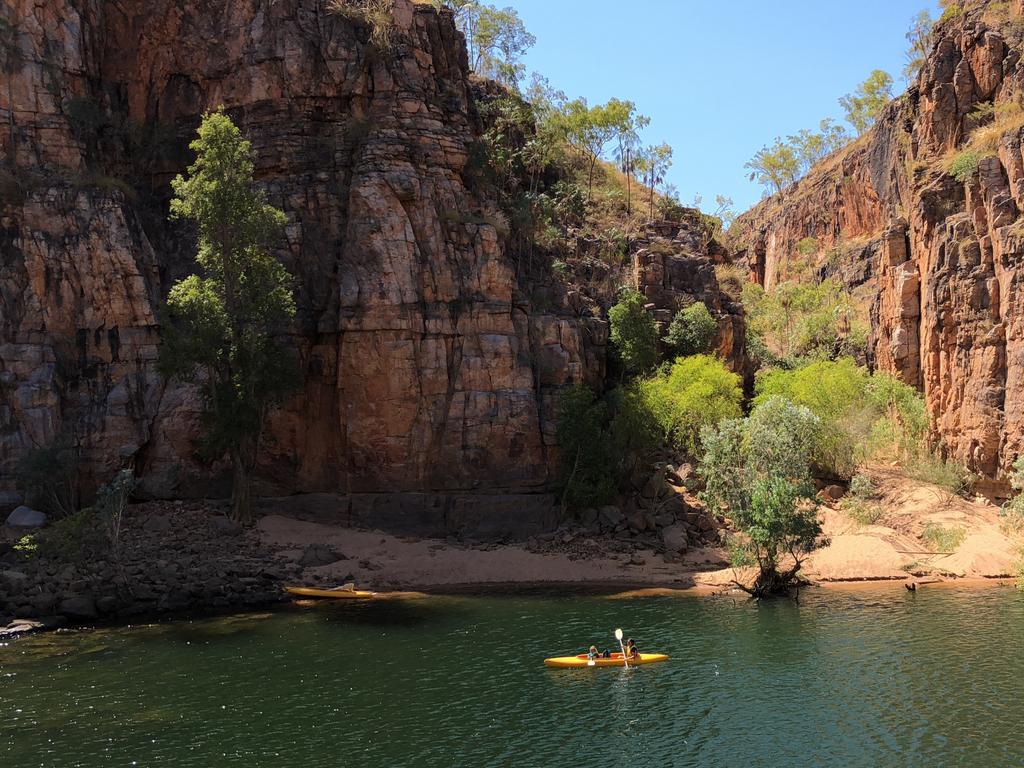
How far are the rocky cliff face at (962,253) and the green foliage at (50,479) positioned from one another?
43.4 meters

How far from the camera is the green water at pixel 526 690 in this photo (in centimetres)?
2019

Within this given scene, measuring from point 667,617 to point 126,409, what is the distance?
95.0 ft

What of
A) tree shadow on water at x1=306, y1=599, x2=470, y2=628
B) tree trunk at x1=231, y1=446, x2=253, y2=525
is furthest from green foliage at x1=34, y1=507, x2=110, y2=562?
tree shadow on water at x1=306, y1=599, x2=470, y2=628

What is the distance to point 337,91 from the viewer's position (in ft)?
164

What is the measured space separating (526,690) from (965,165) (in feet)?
122

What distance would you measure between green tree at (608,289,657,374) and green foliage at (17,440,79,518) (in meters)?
29.5

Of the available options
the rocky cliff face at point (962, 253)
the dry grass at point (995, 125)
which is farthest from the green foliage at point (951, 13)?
the dry grass at point (995, 125)

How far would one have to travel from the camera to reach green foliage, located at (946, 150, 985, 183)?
45.7m

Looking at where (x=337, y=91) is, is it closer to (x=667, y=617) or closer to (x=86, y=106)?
(x=86, y=106)

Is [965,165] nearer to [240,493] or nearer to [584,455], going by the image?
[584,455]

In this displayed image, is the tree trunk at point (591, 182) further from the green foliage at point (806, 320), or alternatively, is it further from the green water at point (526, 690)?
the green water at point (526, 690)

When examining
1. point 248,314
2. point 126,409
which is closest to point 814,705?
point 248,314

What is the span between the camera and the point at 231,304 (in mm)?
42312

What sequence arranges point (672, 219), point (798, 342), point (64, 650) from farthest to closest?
point (798, 342) → point (672, 219) → point (64, 650)
